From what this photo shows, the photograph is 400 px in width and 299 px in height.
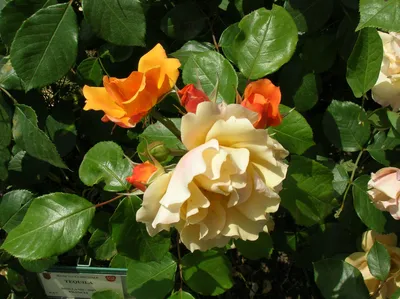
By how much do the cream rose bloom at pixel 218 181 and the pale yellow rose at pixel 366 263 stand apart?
0.51 meters

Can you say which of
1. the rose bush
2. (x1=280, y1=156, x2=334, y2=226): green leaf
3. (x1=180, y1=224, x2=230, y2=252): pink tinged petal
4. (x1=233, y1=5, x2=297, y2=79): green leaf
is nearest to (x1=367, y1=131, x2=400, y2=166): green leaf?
the rose bush

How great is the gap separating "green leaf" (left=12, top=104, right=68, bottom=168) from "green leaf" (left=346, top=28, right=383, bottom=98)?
56cm

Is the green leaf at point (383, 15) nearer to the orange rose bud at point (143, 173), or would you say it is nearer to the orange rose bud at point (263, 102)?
the orange rose bud at point (263, 102)

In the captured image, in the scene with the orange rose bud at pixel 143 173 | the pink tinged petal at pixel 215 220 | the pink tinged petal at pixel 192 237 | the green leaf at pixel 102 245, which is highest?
the orange rose bud at pixel 143 173

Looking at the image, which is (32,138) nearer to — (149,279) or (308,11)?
(149,279)

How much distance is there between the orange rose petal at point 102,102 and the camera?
2.39 ft

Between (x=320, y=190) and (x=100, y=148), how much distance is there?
428 millimetres

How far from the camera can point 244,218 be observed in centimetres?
71

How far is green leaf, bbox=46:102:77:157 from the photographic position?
1.19 meters

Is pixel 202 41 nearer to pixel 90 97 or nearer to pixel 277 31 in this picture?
pixel 277 31

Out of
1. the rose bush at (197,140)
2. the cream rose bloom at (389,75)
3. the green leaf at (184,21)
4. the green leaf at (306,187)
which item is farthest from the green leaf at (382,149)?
the green leaf at (184,21)

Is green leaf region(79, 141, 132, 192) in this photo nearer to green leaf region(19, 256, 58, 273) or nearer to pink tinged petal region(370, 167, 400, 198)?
green leaf region(19, 256, 58, 273)

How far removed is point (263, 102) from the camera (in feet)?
2.29

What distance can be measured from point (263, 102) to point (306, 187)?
0.89 ft
